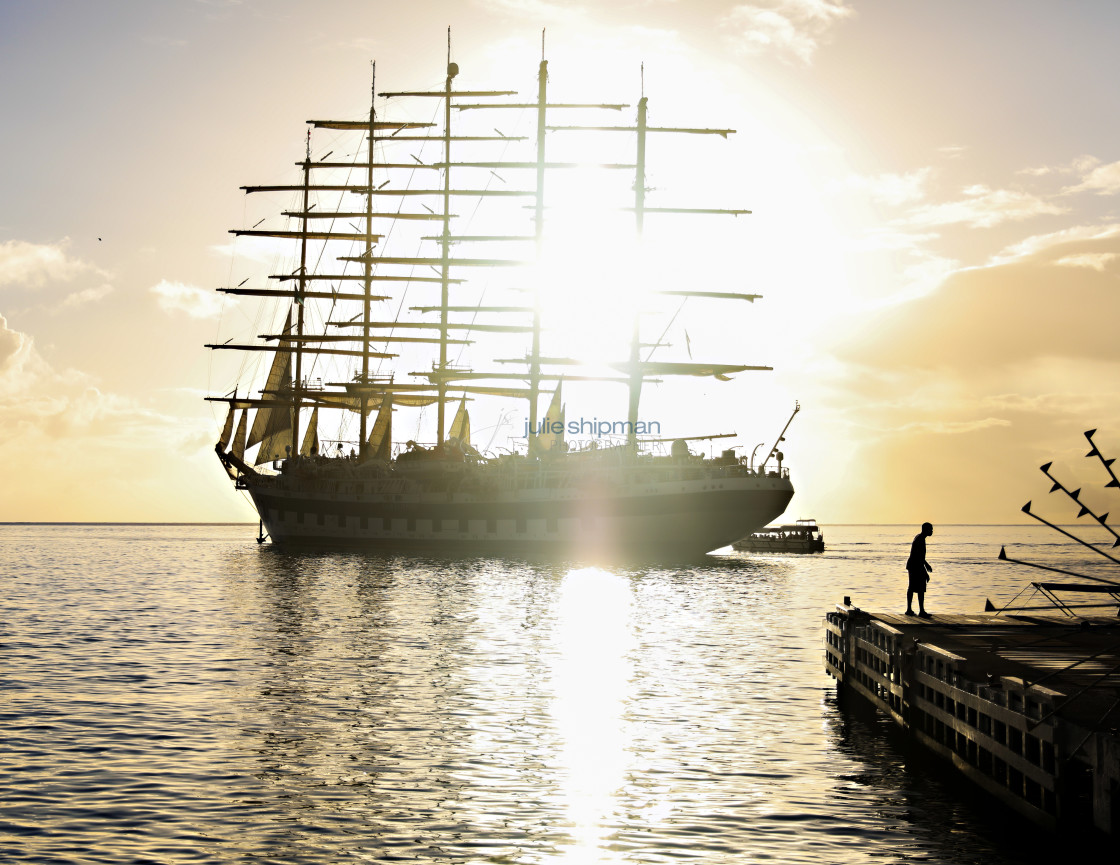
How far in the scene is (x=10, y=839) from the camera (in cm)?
1173

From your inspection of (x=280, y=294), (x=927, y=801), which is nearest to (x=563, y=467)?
(x=280, y=294)

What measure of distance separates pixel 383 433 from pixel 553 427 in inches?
651

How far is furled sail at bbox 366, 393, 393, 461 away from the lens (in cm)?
9238

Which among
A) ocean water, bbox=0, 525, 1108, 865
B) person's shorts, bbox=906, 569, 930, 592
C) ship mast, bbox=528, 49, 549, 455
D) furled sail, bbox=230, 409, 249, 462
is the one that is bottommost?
ocean water, bbox=0, 525, 1108, 865

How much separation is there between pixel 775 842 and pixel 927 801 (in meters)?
3.02

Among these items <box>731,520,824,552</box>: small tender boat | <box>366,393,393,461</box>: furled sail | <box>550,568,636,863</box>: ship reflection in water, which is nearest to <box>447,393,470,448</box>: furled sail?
<box>366,393,393,461</box>: furled sail

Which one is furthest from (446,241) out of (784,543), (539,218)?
(784,543)

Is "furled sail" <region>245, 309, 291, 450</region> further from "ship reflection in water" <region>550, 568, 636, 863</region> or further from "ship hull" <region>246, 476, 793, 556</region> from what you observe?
"ship reflection in water" <region>550, 568, 636, 863</region>

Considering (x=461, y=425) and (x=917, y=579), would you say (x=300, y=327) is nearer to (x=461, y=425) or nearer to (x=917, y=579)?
(x=461, y=425)

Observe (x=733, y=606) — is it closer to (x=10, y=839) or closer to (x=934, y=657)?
(x=934, y=657)

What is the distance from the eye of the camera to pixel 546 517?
79.4 meters

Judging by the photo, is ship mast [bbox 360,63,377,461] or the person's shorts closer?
the person's shorts

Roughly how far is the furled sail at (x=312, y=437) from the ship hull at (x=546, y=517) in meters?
4.99

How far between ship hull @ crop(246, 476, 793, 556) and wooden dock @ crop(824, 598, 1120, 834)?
50141 millimetres
